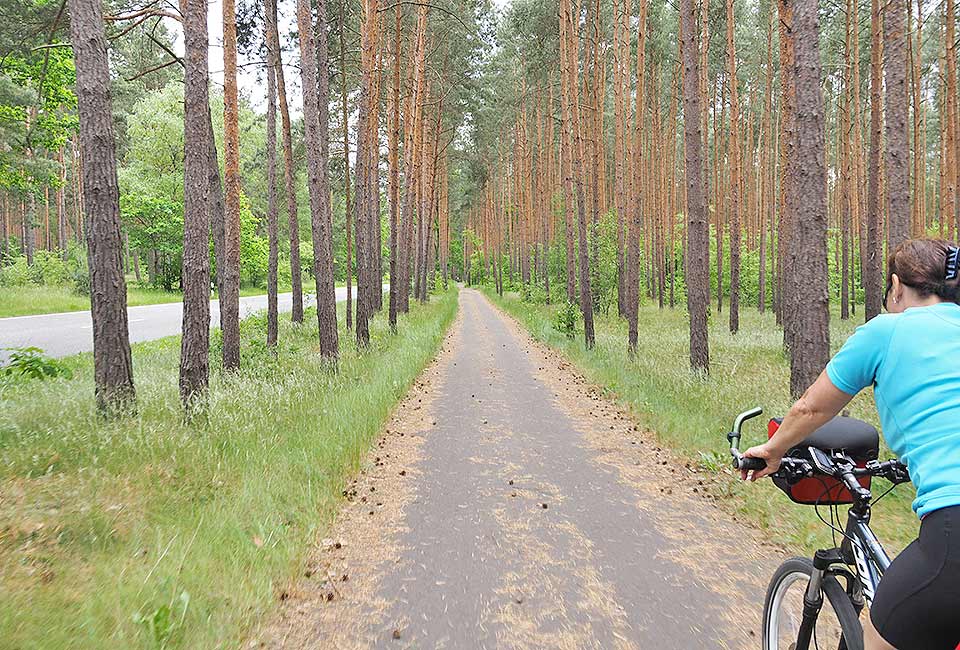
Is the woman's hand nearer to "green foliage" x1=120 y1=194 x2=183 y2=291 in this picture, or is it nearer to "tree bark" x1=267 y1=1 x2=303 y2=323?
"tree bark" x1=267 y1=1 x2=303 y2=323

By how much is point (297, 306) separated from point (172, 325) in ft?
15.9

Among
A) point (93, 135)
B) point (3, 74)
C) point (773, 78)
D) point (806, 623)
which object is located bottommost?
point (806, 623)

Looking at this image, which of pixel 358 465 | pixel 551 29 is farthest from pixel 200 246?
pixel 551 29

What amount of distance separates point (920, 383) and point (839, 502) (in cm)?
76

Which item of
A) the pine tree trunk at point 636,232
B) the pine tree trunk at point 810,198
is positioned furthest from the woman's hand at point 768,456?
the pine tree trunk at point 636,232

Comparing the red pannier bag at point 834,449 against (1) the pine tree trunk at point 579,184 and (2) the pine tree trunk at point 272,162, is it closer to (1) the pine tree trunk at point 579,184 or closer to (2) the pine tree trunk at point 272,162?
(2) the pine tree trunk at point 272,162

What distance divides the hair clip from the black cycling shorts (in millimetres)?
702

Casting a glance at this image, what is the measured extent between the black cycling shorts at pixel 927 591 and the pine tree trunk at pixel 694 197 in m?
10.2

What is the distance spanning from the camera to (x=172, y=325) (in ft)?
66.8

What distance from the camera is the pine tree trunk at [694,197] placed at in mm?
11141

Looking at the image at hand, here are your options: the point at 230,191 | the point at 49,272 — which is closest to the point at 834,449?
the point at 230,191

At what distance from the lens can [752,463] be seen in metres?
2.18

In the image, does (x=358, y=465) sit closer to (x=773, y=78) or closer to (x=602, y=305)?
(x=602, y=305)

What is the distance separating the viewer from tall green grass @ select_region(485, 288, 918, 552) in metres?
4.86
